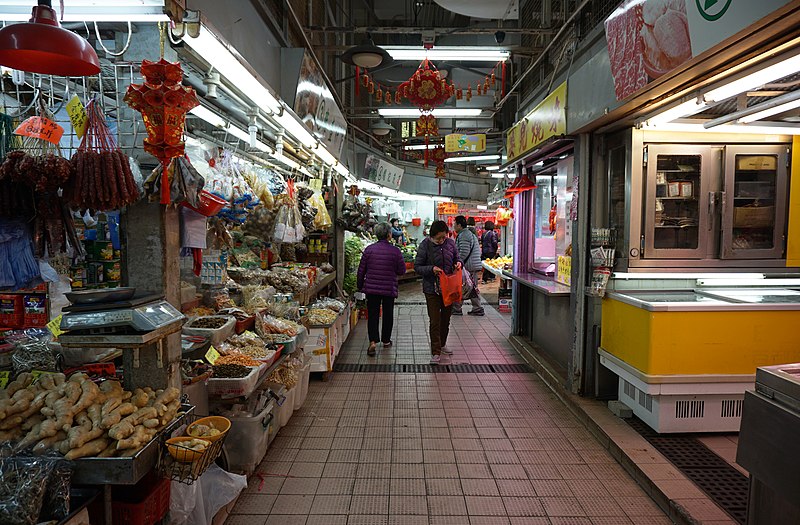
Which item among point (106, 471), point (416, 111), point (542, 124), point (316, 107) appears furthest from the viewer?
point (416, 111)

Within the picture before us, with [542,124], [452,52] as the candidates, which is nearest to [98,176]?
[542,124]

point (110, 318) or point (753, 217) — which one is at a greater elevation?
point (753, 217)

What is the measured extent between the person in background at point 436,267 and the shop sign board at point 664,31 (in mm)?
3562

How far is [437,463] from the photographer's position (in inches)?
159

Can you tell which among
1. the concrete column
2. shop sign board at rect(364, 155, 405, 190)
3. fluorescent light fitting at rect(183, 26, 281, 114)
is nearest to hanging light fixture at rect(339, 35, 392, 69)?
fluorescent light fitting at rect(183, 26, 281, 114)

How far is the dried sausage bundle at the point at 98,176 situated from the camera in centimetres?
237

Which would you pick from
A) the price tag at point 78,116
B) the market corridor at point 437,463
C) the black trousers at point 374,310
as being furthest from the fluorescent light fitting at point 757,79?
the black trousers at point 374,310

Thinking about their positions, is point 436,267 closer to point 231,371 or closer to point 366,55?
point 366,55

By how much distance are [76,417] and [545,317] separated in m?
6.18

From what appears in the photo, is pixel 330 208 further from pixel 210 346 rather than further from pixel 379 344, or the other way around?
pixel 210 346

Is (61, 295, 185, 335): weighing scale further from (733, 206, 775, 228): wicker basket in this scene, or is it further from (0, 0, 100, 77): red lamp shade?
(733, 206, 775, 228): wicker basket

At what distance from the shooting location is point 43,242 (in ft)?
8.22

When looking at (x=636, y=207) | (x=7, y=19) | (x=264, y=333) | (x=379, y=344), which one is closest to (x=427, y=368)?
(x=379, y=344)

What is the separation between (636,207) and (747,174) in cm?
117
